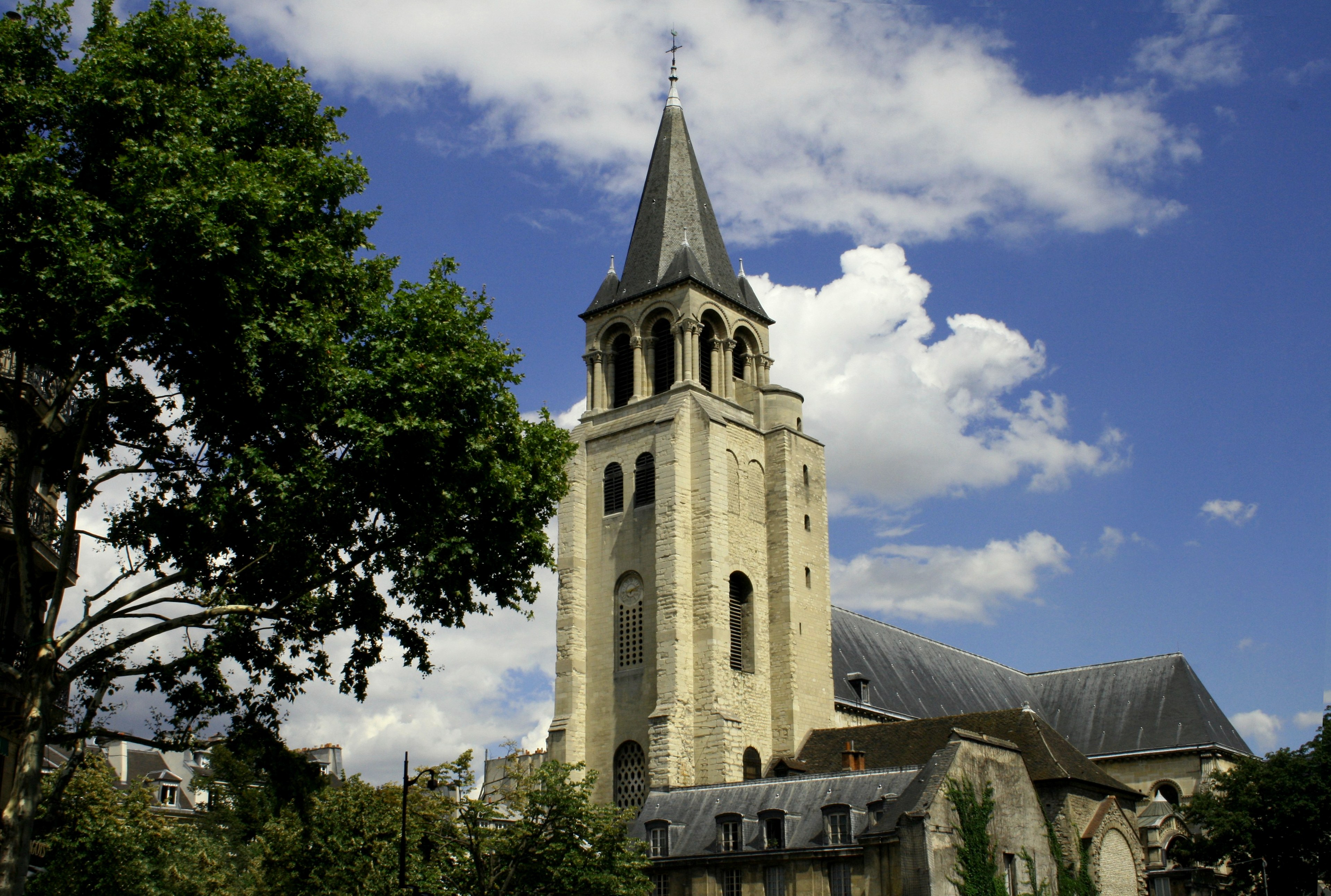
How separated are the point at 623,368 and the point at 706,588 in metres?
10.1

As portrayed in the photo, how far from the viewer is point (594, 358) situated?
47344 mm

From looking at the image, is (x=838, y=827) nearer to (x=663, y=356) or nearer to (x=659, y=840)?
(x=659, y=840)

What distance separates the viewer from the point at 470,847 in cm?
2512

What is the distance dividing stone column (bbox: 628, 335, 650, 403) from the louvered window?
8.35 ft

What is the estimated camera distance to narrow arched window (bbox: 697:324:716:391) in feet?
151

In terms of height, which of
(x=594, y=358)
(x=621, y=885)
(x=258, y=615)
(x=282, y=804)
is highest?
(x=594, y=358)

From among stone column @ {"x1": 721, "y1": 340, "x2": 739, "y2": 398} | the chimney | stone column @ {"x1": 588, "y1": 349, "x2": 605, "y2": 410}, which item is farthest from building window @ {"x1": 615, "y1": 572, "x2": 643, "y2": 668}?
the chimney

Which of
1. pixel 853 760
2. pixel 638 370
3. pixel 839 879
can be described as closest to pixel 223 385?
pixel 839 879

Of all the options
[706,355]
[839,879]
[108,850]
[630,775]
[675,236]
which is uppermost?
[675,236]

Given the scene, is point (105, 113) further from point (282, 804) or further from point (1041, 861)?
point (1041, 861)

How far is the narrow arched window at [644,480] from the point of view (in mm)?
43156

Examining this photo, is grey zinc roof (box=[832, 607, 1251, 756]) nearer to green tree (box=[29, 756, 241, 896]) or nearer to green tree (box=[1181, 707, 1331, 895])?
green tree (box=[1181, 707, 1331, 895])

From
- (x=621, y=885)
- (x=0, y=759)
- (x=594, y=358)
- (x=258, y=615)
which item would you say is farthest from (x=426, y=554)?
(x=594, y=358)

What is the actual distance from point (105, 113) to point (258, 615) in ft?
23.1
